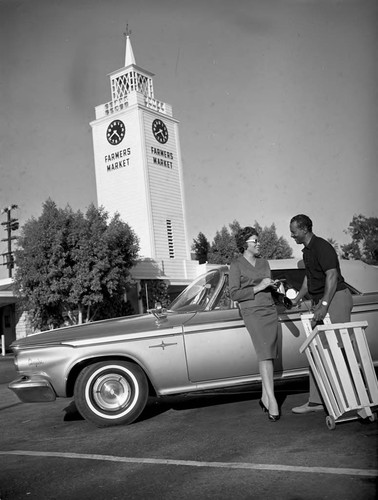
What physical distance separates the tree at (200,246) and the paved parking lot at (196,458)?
76.6 metres

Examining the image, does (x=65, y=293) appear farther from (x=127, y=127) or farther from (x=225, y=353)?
(x=225, y=353)

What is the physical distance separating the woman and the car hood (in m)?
0.79

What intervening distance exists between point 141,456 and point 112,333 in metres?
1.62

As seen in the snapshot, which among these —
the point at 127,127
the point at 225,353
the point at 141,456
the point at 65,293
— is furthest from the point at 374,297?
the point at 127,127

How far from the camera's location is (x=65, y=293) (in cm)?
3067

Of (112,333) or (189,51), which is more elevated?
(189,51)

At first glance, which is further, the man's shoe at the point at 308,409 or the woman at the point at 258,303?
the man's shoe at the point at 308,409

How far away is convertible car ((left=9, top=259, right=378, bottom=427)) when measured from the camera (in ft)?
17.3

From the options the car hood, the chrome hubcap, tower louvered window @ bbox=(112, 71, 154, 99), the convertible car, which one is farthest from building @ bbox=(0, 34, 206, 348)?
the chrome hubcap

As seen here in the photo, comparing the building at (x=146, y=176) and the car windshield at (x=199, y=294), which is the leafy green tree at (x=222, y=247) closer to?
the building at (x=146, y=176)

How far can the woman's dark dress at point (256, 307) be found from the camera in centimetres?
482

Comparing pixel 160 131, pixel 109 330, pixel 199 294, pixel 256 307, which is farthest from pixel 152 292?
pixel 256 307

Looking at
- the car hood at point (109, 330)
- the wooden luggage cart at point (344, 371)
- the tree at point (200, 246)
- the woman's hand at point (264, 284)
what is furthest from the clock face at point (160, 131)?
the wooden luggage cart at point (344, 371)

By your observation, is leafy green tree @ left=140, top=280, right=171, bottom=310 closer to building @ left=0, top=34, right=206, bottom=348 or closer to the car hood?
building @ left=0, top=34, right=206, bottom=348
